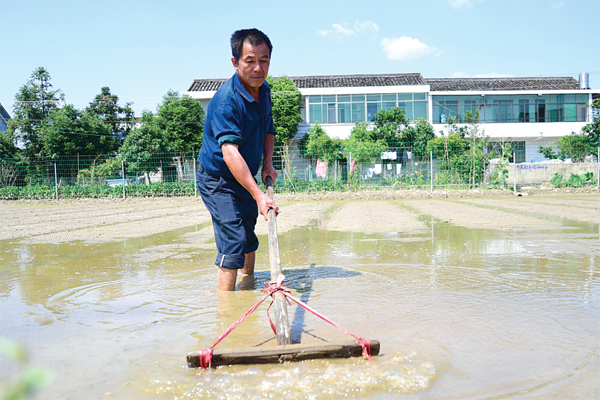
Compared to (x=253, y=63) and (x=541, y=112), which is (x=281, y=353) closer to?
(x=253, y=63)

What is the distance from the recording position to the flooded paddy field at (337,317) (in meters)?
1.67

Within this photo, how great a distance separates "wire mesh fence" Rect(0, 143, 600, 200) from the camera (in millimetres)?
16875

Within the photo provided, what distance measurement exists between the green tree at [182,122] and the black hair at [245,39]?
22308 millimetres

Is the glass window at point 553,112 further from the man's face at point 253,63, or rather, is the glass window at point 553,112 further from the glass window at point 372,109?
the man's face at point 253,63

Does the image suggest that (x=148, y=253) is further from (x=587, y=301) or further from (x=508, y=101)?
(x=508, y=101)

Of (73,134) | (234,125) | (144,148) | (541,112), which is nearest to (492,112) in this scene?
(541,112)

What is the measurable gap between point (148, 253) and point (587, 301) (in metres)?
4.00

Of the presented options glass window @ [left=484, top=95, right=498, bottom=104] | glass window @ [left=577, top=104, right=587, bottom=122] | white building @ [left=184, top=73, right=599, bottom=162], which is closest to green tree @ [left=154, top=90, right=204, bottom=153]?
white building @ [left=184, top=73, right=599, bottom=162]

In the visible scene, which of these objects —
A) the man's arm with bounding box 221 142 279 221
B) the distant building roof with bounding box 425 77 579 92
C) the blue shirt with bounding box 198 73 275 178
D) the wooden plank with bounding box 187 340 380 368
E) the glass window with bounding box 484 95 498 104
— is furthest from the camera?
the distant building roof with bounding box 425 77 579 92

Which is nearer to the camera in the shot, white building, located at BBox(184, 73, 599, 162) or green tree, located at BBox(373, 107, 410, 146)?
green tree, located at BBox(373, 107, 410, 146)

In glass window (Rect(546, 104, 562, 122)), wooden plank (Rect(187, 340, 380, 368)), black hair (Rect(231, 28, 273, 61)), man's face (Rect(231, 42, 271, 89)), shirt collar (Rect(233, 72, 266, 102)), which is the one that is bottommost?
wooden plank (Rect(187, 340, 380, 368))

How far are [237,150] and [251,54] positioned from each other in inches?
23.5

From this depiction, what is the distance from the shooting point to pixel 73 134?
22.7 meters

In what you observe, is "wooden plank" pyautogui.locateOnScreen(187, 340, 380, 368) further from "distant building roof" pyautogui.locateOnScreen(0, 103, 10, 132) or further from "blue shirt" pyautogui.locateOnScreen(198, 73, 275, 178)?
"distant building roof" pyautogui.locateOnScreen(0, 103, 10, 132)
